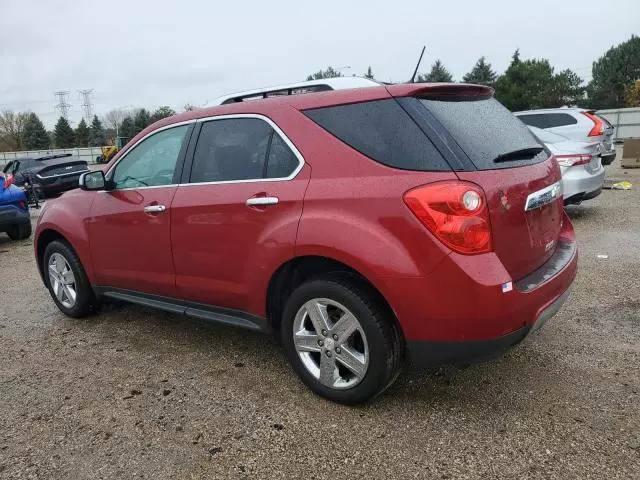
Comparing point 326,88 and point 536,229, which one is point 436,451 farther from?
point 326,88

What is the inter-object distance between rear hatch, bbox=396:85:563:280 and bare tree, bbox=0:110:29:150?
259ft

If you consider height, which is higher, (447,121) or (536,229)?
(447,121)

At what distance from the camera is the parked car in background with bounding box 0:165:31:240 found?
877 centimetres

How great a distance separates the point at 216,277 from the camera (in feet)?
11.1

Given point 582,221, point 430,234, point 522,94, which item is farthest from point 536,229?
point 522,94

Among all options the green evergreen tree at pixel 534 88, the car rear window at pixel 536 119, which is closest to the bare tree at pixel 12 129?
the green evergreen tree at pixel 534 88

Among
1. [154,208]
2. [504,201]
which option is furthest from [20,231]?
[504,201]

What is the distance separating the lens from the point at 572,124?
900 cm

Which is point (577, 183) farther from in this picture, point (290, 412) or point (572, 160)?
point (290, 412)

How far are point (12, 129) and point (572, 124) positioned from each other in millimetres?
77815

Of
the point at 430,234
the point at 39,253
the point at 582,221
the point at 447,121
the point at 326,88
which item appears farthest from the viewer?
the point at 582,221

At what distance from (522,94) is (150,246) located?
1831 inches

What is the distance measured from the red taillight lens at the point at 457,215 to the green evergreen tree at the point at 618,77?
54273mm

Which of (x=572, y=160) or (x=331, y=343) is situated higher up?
(x=572, y=160)
